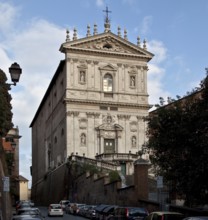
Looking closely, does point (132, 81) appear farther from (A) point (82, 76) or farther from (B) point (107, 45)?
(A) point (82, 76)

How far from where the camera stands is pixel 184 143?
72.0ft

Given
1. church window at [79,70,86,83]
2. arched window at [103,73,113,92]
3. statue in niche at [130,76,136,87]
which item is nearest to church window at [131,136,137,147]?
arched window at [103,73,113,92]

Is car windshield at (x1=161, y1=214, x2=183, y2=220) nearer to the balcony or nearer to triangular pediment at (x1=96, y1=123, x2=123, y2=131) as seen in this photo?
the balcony

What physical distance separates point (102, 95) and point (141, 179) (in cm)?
3590

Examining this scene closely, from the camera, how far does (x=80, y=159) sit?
63.2 metres

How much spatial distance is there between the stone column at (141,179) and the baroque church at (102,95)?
1232 inches

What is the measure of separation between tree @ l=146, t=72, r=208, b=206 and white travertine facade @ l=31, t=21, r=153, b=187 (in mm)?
44246

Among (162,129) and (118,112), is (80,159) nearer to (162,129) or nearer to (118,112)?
(118,112)

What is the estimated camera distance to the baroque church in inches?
2707

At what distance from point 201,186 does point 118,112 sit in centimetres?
4943

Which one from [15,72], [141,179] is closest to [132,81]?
[141,179]

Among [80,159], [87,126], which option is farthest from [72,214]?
[87,126]

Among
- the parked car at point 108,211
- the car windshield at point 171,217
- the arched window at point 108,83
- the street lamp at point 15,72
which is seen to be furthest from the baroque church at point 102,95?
the street lamp at point 15,72

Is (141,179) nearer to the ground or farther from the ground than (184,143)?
nearer to the ground
